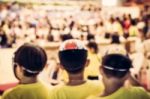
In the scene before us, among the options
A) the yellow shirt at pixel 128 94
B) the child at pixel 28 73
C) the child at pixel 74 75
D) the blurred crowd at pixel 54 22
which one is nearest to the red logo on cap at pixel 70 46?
the child at pixel 74 75

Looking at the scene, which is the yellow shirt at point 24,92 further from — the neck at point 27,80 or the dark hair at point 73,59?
the dark hair at point 73,59

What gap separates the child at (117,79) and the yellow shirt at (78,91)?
41mm

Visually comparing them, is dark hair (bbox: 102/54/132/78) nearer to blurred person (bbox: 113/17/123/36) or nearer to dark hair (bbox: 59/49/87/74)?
dark hair (bbox: 59/49/87/74)

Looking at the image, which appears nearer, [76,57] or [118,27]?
[76,57]

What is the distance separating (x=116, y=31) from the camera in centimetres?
327

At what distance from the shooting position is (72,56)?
144 cm

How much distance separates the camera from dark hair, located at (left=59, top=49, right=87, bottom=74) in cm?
141

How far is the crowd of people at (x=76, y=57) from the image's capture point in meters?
1.39

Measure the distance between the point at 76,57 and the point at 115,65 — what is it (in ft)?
0.54

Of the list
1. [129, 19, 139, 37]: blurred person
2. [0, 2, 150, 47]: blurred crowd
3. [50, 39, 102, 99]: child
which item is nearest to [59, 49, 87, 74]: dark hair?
[50, 39, 102, 99]: child

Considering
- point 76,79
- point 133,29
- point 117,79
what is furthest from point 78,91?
→ point 133,29

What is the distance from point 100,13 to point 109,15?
0.13 metres

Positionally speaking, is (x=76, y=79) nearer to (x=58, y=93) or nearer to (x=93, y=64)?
(x=58, y=93)

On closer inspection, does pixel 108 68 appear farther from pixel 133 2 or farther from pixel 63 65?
pixel 133 2
